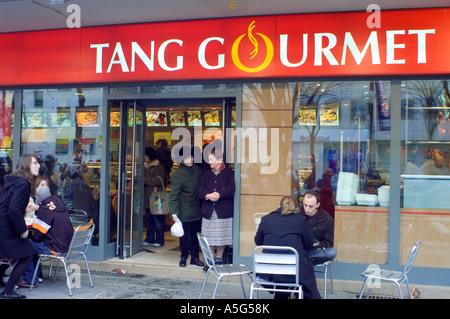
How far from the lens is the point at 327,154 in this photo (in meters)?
6.26

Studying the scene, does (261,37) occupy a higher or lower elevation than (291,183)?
higher

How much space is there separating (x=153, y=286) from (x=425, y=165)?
3.75m

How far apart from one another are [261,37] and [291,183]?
1.95 meters

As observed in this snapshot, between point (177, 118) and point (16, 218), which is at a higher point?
point (177, 118)

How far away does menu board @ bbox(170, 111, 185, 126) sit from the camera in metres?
9.27

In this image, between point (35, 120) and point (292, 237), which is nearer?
point (292, 237)

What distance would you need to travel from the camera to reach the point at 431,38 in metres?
5.75

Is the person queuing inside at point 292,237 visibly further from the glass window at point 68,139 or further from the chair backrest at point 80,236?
the glass window at point 68,139

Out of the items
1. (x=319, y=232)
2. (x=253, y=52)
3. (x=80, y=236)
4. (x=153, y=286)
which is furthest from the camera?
(x=253, y=52)

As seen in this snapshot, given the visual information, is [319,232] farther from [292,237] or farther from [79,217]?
[79,217]

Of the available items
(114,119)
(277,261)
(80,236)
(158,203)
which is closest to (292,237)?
(277,261)

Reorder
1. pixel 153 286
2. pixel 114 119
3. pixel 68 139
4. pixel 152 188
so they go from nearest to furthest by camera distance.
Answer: pixel 153 286, pixel 114 119, pixel 68 139, pixel 152 188

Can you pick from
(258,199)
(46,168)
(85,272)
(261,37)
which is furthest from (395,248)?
(46,168)

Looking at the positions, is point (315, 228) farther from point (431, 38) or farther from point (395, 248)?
point (431, 38)
